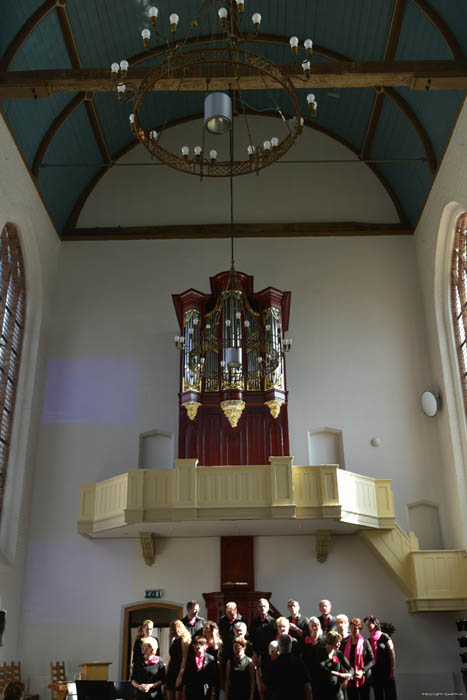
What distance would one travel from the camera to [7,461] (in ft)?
49.1

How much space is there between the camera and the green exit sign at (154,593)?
14750mm

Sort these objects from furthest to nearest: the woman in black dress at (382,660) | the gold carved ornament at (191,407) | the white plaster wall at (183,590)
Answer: the gold carved ornament at (191,407)
the white plaster wall at (183,590)
the woman in black dress at (382,660)

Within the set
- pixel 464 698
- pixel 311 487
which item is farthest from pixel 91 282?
pixel 464 698

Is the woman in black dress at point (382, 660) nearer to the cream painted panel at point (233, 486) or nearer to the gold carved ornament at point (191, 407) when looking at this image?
the cream painted panel at point (233, 486)

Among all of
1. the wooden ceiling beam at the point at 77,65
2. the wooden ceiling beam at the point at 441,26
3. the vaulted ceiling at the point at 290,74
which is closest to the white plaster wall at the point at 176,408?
the vaulted ceiling at the point at 290,74

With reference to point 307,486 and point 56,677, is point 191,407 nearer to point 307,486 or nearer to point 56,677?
point 307,486

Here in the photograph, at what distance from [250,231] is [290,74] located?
7.03 meters

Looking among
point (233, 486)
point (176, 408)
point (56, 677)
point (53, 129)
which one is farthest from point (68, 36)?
point (56, 677)

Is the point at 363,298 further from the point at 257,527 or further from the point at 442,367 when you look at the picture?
the point at 257,527

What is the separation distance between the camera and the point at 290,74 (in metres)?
11.2

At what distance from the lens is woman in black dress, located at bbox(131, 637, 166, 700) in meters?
7.34

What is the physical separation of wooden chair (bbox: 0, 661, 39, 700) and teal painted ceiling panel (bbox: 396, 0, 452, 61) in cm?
1429

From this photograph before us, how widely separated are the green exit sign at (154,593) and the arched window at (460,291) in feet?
24.8

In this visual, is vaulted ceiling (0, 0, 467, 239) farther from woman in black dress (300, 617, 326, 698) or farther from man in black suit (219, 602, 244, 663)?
woman in black dress (300, 617, 326, 698)
